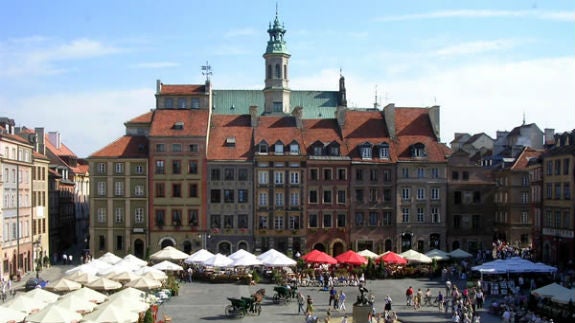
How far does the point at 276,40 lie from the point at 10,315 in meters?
101

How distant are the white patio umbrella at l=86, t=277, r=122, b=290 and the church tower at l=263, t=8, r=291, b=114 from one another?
70010 mm

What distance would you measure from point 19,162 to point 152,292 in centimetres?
2345

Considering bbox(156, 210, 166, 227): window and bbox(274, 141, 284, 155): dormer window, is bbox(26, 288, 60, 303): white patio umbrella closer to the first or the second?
bbox(156, 210, 166, 227): window

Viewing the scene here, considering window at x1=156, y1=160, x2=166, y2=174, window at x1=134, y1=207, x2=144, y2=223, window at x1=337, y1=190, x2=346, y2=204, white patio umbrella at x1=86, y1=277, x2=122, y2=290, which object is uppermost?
window at x1=156, y1=160, x2=166, y2=174

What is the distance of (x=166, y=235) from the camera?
80.8 meters

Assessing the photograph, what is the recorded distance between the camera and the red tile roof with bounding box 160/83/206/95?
84.1m

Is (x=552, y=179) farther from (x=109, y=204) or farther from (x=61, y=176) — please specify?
(x=61, y=176)

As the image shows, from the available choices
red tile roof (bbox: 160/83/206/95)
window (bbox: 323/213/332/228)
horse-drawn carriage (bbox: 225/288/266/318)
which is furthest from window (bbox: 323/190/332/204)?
horse-drawn carriage (bbox: 225/288/266/318)

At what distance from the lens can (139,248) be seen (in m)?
81.1

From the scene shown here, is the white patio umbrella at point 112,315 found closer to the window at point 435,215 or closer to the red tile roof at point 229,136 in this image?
the red tile roof at point 229,136

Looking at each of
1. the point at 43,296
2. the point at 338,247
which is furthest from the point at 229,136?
the point at 43,296

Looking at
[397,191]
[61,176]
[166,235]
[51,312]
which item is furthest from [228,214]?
[51,312]

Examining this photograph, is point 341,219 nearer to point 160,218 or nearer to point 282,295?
point 160,218

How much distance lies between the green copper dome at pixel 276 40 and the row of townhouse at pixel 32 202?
4408cm
